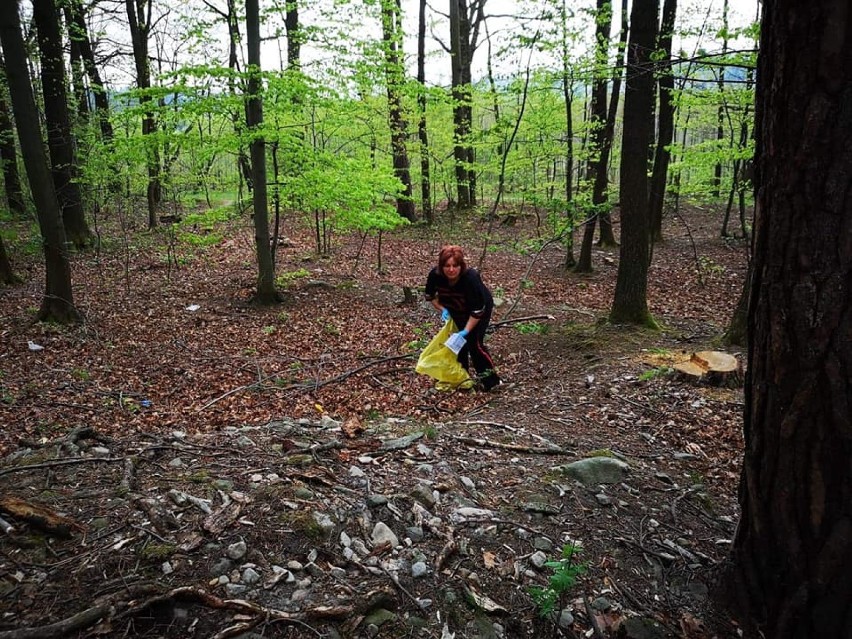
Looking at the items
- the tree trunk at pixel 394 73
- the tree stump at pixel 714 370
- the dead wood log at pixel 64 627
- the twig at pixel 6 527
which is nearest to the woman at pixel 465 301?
the tree stump at pixel 714 370

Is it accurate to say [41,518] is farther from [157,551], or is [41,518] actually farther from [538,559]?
[538,559]

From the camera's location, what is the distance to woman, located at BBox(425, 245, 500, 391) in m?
5.57

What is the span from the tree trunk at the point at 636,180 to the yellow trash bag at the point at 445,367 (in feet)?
8.90

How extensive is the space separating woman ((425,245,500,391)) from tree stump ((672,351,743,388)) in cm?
206

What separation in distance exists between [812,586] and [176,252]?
14.9m

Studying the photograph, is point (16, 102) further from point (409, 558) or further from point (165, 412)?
point (409, 558)

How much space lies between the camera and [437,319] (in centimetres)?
936

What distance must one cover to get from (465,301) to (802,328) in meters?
3.99

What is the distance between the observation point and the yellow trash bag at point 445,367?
6000 millimetres

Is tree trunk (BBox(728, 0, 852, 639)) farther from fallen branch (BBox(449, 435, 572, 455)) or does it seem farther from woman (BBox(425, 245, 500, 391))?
woman (BBox(425, 245, 500, 391))

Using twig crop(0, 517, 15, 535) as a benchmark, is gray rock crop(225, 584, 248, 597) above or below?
below

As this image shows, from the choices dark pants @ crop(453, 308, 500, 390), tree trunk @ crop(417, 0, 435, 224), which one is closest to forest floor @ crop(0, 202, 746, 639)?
dark pants @ crop(453, 308, 500, 390)

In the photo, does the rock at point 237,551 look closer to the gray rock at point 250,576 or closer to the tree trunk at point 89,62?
the gray rock at point 250,576

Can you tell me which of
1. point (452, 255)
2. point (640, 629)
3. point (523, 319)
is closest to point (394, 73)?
point (523, 319)
